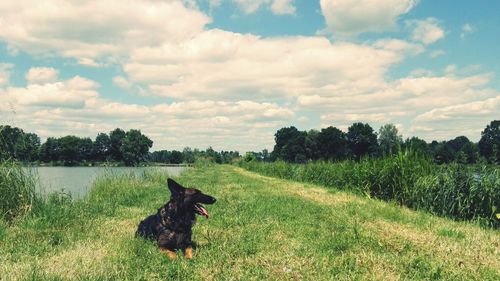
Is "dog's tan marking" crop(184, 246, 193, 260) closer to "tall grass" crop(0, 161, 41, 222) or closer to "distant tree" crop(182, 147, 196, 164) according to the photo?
"tall grass" crop(0, 161, 41, 222)

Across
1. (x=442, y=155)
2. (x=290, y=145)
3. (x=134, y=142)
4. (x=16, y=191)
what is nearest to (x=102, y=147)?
(x=134, y=142)

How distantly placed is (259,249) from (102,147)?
274ft

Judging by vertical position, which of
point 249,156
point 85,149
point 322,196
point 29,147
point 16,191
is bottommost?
point 322,196

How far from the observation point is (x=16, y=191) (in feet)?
31.0

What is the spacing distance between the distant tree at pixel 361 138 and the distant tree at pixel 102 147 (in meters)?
56.0

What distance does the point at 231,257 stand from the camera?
6.10 metres

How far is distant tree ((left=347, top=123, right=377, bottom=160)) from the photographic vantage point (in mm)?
94250

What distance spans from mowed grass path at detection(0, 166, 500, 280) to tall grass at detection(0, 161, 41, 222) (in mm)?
656

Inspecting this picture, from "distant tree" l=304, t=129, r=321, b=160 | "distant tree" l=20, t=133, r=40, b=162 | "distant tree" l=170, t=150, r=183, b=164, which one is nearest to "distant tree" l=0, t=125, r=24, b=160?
"distant tree" l=20, t=133, r=40, b=162

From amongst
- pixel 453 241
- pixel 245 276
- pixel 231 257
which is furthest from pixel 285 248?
pixel 453 241

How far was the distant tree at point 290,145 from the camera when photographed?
348 ft

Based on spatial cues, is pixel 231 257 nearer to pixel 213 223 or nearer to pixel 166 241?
pixel 166 241

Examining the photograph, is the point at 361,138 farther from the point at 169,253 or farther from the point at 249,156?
the point at 169,253

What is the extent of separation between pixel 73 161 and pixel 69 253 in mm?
73940
